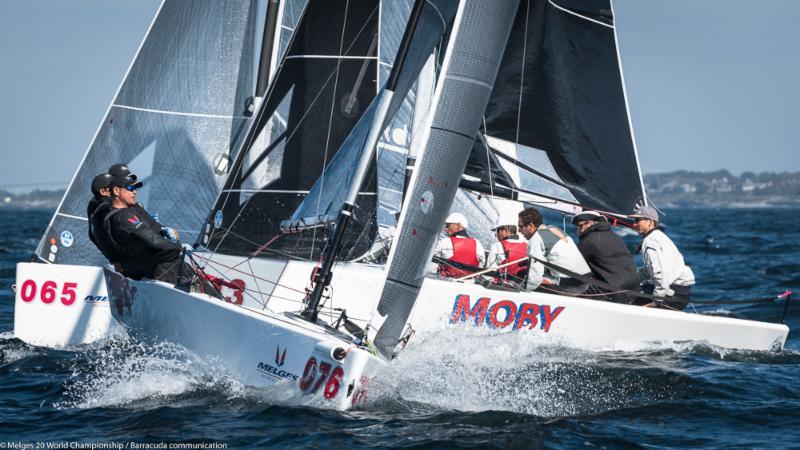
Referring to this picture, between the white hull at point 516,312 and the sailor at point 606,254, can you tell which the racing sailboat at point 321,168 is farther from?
the sailor at point 606,254

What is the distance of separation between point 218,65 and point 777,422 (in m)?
6.69

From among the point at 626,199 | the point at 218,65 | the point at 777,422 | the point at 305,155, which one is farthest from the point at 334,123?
the point at 777,422

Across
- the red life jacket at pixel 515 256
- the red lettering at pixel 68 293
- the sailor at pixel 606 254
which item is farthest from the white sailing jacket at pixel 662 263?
the red lettering at pixel 68 293

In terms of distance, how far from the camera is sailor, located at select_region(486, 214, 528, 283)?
337 inches

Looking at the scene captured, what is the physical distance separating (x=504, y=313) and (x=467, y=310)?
0.95 ft

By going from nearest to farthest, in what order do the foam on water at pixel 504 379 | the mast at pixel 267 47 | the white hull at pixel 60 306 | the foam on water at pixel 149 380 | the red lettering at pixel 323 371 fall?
the red lettering at pixel 323 371
the foam on water at pixel 504 379
the foam on water at pixel 149 380
the white hull at pixel 60 306
the mast at pixel 267 47

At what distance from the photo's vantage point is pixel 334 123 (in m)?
9.23

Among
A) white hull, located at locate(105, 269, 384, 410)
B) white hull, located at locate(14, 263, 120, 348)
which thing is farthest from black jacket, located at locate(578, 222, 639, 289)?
white hull, located at locate(14, 263, 120, 348)

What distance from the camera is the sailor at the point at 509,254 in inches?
337

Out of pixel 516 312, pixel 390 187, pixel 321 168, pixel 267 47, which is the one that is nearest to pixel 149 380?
pixel 516 312

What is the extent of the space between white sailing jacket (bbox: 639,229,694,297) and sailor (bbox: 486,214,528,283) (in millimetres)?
1007

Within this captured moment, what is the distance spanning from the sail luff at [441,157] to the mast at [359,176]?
0.59m

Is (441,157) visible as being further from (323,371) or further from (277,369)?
(277,369)

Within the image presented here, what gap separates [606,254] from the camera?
8.62 meters
